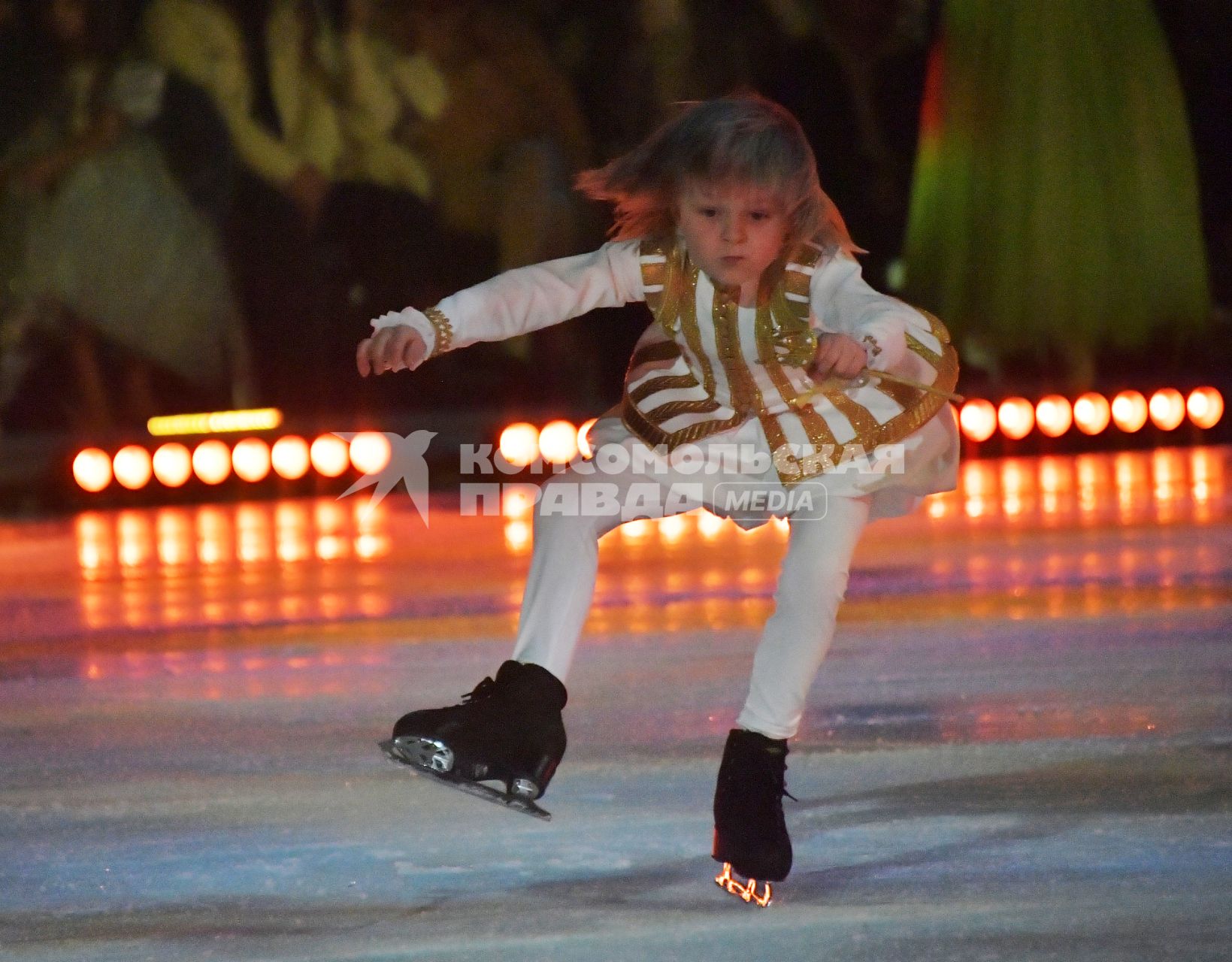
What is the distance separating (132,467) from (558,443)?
5.00ft

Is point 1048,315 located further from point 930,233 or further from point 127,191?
point 127,191

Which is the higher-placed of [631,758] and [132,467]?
[132,467]

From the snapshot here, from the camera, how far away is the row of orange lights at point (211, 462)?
7004 millimetres

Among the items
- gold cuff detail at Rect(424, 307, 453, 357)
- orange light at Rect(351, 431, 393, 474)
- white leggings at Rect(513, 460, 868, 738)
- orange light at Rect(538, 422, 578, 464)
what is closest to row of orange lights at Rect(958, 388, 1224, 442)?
orange light at Rect(538, 422, 578, 464)

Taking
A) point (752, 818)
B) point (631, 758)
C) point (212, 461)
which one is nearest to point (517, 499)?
point (212, 461)

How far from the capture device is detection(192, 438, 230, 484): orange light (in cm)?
712

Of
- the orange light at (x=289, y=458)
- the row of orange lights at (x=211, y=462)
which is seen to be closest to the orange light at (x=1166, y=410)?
the row of orange lights at (x=211, y=462)

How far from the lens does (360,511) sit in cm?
659

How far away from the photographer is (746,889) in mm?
2348

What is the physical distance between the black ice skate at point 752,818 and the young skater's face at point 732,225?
597 mm

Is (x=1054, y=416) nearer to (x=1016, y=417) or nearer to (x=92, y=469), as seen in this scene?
(x=1016, y=417)

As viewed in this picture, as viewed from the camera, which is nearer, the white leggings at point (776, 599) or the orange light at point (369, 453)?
the white leggings at point (776, 599)

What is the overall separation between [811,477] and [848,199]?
6.61 metres

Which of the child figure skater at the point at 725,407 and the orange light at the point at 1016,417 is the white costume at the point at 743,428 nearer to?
the child figure skater at the point at 725,407
